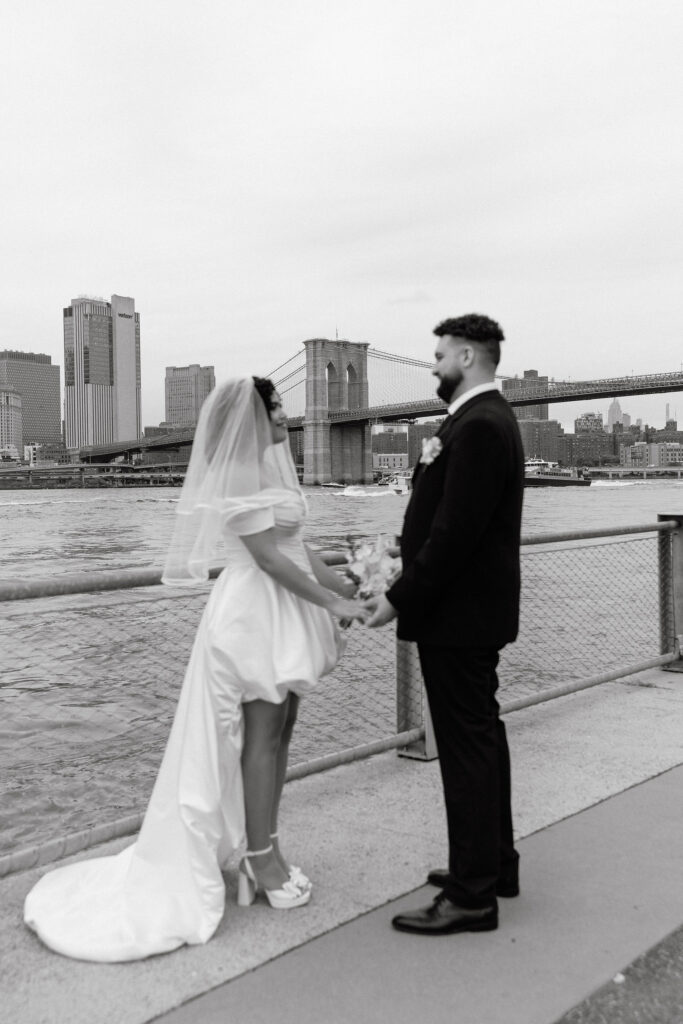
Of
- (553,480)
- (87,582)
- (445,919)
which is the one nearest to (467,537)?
(445,919)

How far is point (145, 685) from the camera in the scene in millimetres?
7809

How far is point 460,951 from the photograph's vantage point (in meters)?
2.10

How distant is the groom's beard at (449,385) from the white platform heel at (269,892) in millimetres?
1145

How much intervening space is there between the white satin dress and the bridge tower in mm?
59368

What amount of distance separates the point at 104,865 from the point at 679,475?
345ft

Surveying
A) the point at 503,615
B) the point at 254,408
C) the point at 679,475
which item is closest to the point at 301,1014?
the point at 503,615

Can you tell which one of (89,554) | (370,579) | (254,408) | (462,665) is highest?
(254,408)

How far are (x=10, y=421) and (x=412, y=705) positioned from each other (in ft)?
434

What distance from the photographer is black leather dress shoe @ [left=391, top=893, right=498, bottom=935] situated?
2172mm

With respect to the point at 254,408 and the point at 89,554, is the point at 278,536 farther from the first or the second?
the point at 89,554

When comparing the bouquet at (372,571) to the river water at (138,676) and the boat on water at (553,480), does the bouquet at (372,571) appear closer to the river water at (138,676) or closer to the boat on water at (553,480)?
the river water at (138,676)

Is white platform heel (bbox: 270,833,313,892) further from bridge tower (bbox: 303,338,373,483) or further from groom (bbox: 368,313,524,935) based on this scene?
bridge tower (bbox: 303,338,373,483)

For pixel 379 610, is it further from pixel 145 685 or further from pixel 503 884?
pixel 145 685

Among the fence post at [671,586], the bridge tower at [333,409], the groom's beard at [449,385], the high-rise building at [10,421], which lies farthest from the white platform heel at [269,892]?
the high-rise building at [10,421]
